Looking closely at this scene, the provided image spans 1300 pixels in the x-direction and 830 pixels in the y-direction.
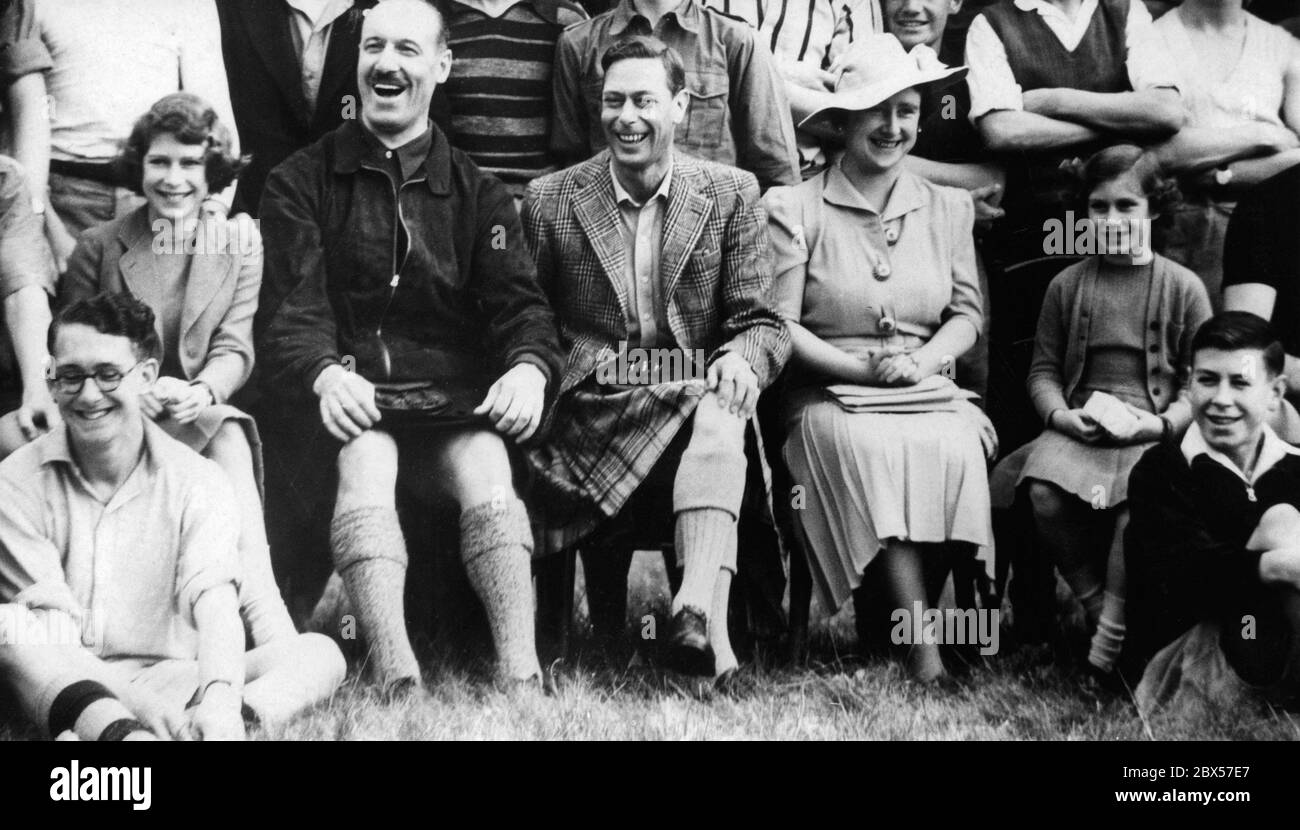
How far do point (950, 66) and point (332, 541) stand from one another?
2849 millimetres

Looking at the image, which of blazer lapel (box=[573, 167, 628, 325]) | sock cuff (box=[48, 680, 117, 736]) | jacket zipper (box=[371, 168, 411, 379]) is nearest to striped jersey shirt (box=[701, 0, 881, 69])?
blazer lapel (box=[573, 167, 628, 325])

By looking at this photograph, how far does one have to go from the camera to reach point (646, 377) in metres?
6.63

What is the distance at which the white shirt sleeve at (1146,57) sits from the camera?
7.00m

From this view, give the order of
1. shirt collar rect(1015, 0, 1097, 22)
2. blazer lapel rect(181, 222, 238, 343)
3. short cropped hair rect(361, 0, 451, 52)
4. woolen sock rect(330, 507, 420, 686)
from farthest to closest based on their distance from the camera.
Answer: shirt collar rect(1015, 0, 1097, 22) < short cropped hair rect(361, 0, 451, 52) < blazer lapel rect(181, 222, 238, 343) < woolen sock rect(330, 507, 420, 686)

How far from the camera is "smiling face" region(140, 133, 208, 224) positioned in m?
6.57

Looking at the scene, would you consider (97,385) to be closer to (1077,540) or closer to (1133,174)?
(1077,540)

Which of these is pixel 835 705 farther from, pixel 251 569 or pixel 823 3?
pixel 823 3

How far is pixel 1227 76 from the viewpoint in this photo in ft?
23.2

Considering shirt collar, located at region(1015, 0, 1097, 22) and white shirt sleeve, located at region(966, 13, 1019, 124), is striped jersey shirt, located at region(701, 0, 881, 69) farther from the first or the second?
shirt collar, located at region(1015, 0, 1097, 22)

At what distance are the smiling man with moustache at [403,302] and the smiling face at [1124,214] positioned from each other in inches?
79.7

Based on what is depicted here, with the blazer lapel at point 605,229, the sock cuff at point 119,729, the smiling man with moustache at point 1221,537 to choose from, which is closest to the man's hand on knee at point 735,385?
the blazer lapel at point 605,229

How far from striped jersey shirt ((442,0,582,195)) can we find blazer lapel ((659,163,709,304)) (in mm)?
543

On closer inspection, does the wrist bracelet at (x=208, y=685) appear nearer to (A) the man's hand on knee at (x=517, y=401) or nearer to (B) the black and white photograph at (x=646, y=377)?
(B) the black and white photograph at (x=646, y=377)
